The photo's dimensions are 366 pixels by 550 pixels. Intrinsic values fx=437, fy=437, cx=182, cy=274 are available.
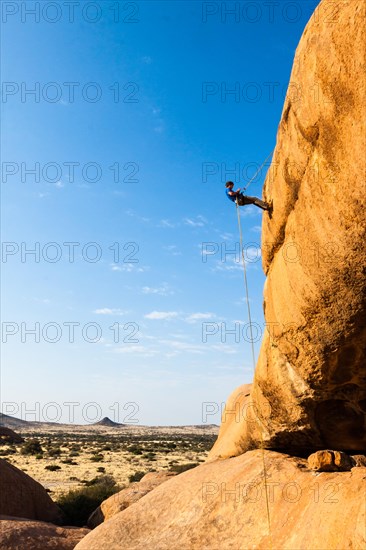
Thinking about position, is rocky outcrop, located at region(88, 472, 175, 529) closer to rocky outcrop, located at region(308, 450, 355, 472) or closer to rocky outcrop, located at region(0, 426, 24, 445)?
rocky outcrop, located at region(308, 450, 355, 472)

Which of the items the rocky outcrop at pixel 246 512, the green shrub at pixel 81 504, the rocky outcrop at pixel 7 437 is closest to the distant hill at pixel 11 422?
the rocky outcrop at pixel 7 437

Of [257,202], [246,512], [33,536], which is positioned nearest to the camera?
[246,512]

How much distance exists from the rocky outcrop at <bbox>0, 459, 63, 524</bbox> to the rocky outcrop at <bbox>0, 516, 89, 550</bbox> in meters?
3.15

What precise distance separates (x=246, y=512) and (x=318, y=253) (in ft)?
18.5

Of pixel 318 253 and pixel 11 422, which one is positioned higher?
pixel 318 253

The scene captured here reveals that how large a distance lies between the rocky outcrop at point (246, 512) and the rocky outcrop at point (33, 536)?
297cm

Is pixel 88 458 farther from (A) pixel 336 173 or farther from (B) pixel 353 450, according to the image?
(A) pixel 336 173

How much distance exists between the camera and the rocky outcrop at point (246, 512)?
7.32 metres

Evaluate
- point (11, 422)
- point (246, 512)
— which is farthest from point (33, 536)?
point (11, 422)

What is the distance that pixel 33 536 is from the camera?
12.5 metres

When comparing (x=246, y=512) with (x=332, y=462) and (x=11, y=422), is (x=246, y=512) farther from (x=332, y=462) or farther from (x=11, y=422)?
(x=11, y=422)

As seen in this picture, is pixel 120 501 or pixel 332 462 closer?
pixel 332 462

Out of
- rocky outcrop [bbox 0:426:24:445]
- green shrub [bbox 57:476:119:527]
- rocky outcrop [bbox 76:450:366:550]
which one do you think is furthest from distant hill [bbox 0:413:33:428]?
rocky outcrop [bbox 76:450:366:550]

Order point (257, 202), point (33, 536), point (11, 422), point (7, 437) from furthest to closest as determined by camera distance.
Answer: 1. point (11, 422)
2. point (7, 437)
3. point (33, 536)
4. point (257, 202)
